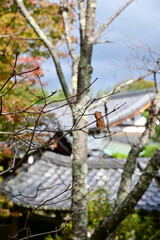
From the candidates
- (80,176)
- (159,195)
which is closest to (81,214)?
(80,176)

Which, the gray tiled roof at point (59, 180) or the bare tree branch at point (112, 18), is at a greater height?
the bare tree branch at point (112, 18)

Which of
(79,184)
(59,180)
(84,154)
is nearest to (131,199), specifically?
(79,184)

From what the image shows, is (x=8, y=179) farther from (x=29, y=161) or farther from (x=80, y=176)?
(x=80, y=176)

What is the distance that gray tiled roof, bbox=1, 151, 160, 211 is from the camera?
9.03 m

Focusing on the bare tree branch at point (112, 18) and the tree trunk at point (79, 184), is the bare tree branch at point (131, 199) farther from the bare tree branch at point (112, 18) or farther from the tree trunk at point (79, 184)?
the bare tree branch at point (112, 18)

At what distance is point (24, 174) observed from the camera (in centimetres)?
1024

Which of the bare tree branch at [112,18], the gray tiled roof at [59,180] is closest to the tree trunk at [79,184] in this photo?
the bare tree branch at [112,18]

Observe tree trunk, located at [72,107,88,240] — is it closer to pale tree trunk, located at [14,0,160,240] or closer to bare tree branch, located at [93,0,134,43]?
pale tree trunk, located at [14,0,160,240]

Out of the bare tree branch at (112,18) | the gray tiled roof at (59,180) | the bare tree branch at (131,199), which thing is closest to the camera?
the bare tree branch at (131,199)

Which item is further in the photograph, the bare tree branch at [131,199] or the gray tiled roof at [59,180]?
the gray tiled roof at [59,180]

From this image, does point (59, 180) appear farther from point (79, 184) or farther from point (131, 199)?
point (131, 199)

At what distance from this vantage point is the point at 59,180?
33.6 feet

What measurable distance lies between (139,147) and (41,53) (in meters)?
7.66

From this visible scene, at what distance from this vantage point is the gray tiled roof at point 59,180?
9.03m
